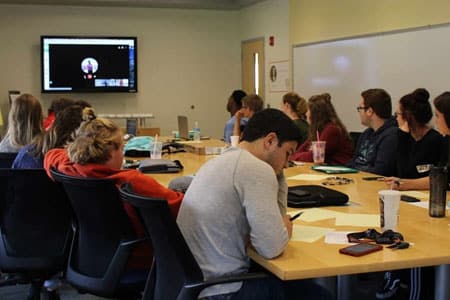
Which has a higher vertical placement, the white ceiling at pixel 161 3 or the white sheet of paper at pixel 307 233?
the white ceiling at pixel 161 3

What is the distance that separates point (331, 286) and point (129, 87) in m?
6.88

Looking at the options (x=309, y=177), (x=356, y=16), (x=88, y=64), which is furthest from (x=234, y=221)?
(x=88, y=64)

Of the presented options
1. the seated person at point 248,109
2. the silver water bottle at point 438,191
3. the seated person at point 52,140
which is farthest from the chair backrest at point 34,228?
the seated person at point 248,109

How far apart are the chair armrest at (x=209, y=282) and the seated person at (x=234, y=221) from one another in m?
0.04

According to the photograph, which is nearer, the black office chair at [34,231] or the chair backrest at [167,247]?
the chair backrest at [167,247]

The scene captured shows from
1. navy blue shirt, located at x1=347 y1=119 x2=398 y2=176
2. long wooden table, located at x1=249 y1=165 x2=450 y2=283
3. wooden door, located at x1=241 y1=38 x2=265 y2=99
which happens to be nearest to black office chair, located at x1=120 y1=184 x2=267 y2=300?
long wooden table, located at x1=249 y1=165 x2=450 y2=283

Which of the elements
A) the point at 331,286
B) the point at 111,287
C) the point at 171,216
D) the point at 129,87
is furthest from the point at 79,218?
the point at 129,87

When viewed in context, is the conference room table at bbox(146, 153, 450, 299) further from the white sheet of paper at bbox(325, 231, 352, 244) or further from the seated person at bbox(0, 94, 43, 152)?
the seated person at bbox(0, 94, 43, 152)

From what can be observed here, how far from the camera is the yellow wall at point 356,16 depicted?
5.38 metres

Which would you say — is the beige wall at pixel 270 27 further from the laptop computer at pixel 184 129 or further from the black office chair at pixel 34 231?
the black office chair at pixel 34 231

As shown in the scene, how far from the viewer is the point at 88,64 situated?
8.69 meters

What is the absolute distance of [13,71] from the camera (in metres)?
8.64

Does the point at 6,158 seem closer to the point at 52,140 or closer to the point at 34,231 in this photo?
the point at 52,140

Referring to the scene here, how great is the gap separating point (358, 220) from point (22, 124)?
2.30 meters
